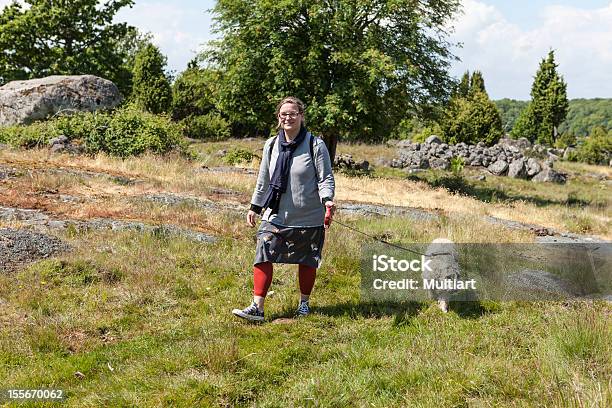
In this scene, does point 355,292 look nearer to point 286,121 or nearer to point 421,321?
point 421,321

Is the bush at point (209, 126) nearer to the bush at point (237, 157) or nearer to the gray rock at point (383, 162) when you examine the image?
the gray rock at point (383, 162)

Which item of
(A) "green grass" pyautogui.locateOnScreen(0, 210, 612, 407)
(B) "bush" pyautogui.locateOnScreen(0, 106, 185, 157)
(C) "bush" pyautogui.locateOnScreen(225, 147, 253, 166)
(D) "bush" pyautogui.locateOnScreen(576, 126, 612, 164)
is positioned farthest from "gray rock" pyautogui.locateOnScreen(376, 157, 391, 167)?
(D) "bush" pyautogui.locateOnScreen(576, 126, 612, 164)

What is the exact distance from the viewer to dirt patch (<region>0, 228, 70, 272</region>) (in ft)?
20.9

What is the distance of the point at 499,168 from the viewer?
3159cm

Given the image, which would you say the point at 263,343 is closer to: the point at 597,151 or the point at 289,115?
the point at 289,115

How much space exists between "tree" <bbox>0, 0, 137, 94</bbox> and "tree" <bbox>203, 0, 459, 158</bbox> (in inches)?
614

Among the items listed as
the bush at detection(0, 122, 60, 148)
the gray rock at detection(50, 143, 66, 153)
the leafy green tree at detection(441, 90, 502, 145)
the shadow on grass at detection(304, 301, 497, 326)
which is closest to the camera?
the shadow on grass at detection(304, 301, 497, 326)

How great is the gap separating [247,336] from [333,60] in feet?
53.6

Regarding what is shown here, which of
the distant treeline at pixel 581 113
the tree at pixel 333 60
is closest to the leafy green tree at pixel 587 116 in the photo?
the distant treeline at pixel 581 113

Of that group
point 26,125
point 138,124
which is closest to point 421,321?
point 138,124

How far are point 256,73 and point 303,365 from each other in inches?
705

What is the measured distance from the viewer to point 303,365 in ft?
14.0

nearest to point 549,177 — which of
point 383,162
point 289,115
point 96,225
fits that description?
point 383,162

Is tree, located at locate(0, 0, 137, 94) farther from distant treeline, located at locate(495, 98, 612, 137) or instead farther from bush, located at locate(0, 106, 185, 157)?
distant treeline, located at locate(495, 98, 612, 137)
